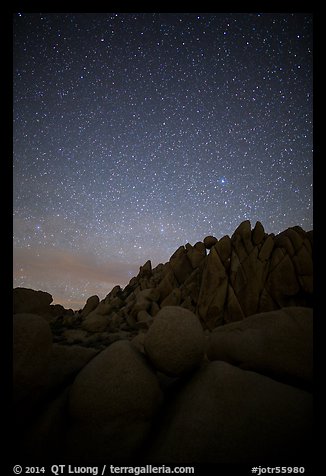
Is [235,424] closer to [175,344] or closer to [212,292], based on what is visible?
[175,344]

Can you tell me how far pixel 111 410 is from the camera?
3.71 meters

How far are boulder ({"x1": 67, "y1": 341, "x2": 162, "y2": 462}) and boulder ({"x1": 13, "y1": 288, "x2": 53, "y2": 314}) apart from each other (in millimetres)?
3101

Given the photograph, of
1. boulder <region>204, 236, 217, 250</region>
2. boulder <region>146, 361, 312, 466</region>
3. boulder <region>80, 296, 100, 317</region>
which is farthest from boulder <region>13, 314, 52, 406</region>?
boulder <region>80, 296, 100, 317</region>

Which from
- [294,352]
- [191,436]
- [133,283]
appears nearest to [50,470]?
[191,436]

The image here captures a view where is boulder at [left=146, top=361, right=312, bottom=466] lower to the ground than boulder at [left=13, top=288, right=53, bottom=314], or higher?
lower

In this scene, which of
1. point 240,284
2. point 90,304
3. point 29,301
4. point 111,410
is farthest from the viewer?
point 90,304

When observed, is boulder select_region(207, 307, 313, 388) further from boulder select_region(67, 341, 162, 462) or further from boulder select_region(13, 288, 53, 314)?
boulder select_region(13, 288, 53, 314)

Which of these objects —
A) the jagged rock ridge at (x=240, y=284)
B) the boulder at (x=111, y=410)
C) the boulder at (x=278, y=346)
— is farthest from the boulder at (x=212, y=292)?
the boulder at (x=111, y=410)

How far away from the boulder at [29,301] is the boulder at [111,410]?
3.10 metres

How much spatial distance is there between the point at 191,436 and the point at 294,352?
8.24ft

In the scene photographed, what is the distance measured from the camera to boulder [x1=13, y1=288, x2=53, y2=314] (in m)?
6.11

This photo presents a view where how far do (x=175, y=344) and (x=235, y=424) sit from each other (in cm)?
148

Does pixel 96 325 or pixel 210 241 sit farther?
pixel 210 241

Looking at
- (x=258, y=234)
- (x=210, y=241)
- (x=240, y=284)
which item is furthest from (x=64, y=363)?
(x=210, y=241)
